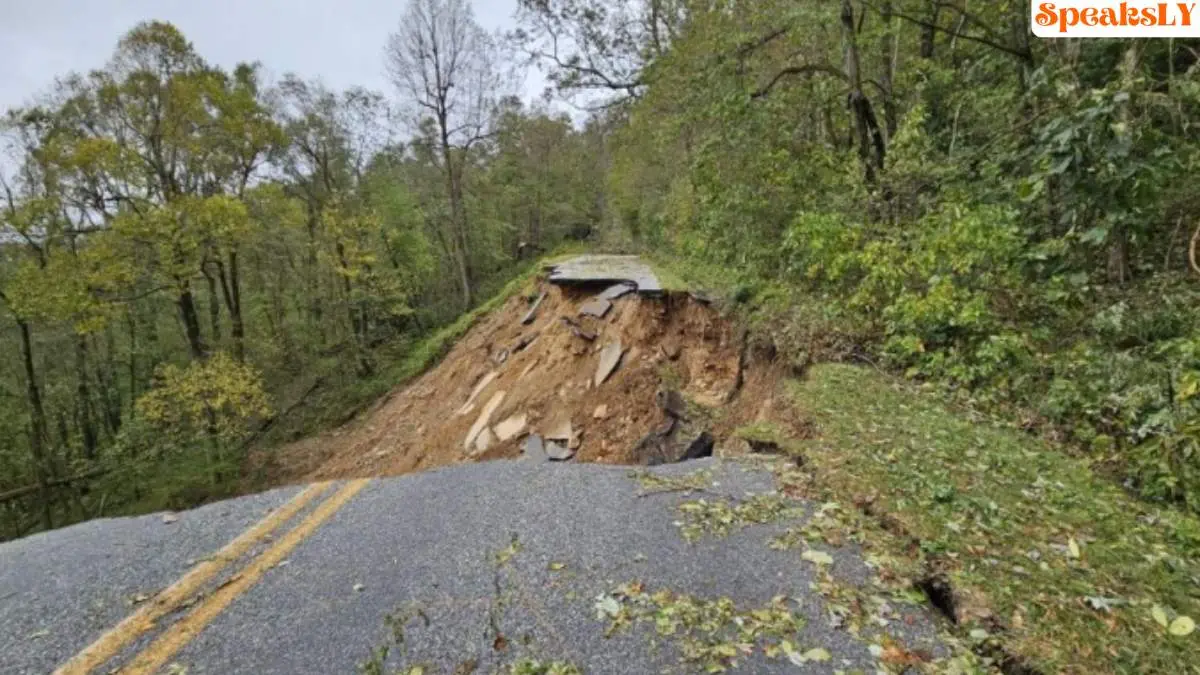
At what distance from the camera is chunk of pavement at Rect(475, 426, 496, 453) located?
789 centimetres

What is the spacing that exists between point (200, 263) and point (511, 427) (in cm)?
894

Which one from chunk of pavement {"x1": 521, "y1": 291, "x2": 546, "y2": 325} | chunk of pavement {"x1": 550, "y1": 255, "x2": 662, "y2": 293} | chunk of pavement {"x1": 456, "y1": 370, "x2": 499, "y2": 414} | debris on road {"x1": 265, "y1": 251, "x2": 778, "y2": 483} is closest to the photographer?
debris on road {"x1": 265, "y1": 251, "x2": 778, "y2": 483}

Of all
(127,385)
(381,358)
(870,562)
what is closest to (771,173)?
(870,562)

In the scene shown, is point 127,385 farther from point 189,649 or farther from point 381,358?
point 189,649

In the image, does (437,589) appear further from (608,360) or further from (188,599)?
(608,360)

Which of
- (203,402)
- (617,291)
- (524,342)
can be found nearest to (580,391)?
(617,291)

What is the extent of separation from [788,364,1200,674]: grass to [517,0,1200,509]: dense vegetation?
1.69ft

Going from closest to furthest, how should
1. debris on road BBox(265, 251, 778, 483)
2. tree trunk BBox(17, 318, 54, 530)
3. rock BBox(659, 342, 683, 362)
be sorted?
debris on road BBox(265, 251, 778, 483), rock BBox(659, 342, 683, 362), tree trunk BBox(17, 318, 54, 530)

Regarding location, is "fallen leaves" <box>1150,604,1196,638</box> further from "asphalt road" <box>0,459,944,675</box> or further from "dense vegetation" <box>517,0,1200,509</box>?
"dense vegetation" <box>517,0,1200,509</box>

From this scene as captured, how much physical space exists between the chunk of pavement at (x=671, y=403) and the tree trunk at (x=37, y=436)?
13.8m

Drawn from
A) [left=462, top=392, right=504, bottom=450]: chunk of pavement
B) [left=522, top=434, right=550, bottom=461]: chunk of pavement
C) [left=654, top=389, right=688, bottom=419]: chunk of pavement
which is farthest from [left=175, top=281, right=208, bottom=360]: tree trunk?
[left=654, top=389, right=688, bottom=419]: chunk of pavement

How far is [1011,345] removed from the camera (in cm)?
417

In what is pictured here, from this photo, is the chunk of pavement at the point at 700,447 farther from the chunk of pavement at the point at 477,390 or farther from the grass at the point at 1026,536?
the chunk of pavement at the point at 477,390

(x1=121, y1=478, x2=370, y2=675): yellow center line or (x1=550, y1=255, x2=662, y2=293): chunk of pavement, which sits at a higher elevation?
(x1=550, y1=255, x2=662, y2=293): chunk of pavement
